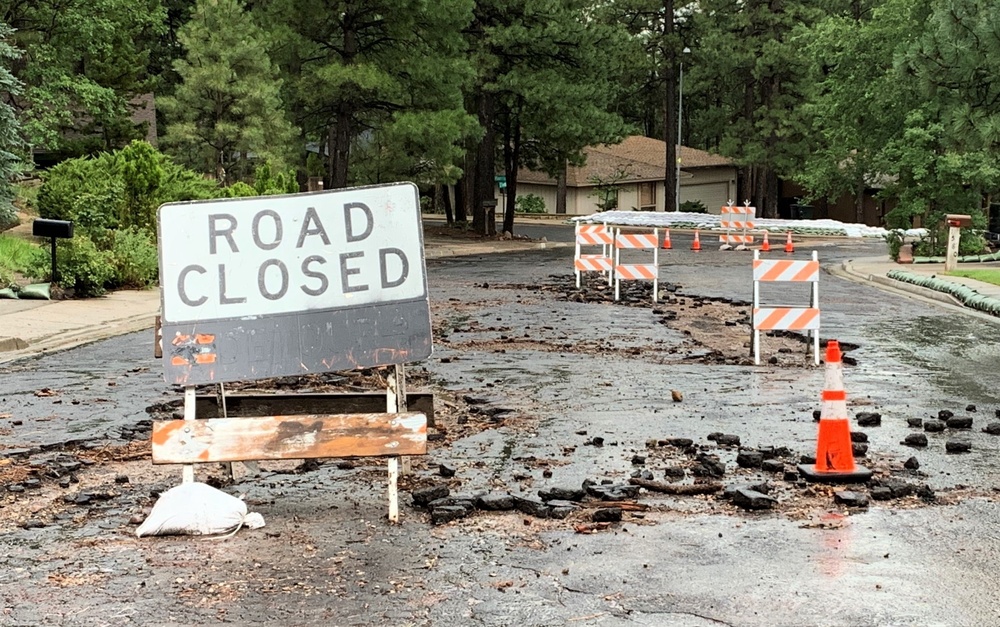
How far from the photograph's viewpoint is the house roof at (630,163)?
84750 mm

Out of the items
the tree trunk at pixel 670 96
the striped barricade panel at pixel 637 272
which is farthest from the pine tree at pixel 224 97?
the tree trunk at pixel 670 96

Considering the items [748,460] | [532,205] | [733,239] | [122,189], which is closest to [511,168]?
[733,239]

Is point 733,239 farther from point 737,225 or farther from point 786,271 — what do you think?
point 786,271

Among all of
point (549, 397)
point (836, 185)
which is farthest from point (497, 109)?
point (549, 397)

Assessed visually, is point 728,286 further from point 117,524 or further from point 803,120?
point 803,120

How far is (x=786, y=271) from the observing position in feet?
51.4

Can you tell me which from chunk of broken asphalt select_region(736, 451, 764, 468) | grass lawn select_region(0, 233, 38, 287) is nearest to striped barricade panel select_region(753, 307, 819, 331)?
chunk of broken asphalt select_region(736, 451, 764, 468)

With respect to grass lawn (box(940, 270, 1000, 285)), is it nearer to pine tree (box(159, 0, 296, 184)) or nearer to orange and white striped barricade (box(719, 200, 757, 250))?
orange and white striped barricade (box(719, 200, 757, 250))

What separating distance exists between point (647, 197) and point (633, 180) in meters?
3.52

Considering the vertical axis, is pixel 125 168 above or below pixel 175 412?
above

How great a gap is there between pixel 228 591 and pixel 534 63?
4726 cm

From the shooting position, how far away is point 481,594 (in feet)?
Result: 20.2

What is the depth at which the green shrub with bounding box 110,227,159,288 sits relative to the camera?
2473cm

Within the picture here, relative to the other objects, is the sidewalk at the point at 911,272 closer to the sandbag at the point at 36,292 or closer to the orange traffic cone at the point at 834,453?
the orange traffic cone at the point at 834,453
